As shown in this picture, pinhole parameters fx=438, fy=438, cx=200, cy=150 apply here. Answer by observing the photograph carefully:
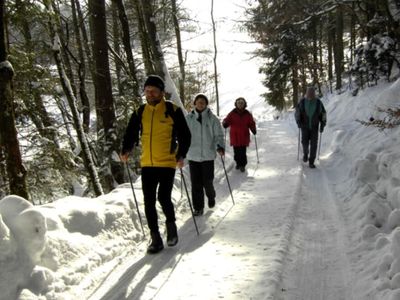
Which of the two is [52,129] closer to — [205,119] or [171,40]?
[205,119]

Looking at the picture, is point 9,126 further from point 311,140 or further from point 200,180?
point 311,140

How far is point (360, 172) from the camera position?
813cm

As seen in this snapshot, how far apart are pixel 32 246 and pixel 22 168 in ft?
7.60

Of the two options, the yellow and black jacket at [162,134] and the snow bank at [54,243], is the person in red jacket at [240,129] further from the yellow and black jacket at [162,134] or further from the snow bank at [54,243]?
the yellow and black jacket at [162,134]

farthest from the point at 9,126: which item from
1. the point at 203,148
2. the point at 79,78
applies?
the point at 79,78

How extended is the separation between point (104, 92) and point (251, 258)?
714cm

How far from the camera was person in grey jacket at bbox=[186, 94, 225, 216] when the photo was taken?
7.54 m

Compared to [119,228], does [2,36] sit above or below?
above

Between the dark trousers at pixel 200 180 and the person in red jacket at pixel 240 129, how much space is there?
12.7 ft

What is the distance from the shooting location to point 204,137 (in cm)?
764

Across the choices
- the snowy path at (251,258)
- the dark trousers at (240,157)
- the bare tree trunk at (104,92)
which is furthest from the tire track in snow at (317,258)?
the bare tree trunk at (104,92)

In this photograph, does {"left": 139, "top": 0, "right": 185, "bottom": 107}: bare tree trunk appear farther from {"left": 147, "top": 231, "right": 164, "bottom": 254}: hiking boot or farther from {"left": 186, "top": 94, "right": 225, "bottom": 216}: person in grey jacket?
{"left": 147, "top": 231, "right": 164, "bottom": 254}: hiking boot

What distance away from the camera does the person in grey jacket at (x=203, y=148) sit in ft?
Result: 24.7

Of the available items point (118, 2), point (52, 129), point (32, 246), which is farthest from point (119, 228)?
point (118, 2)
